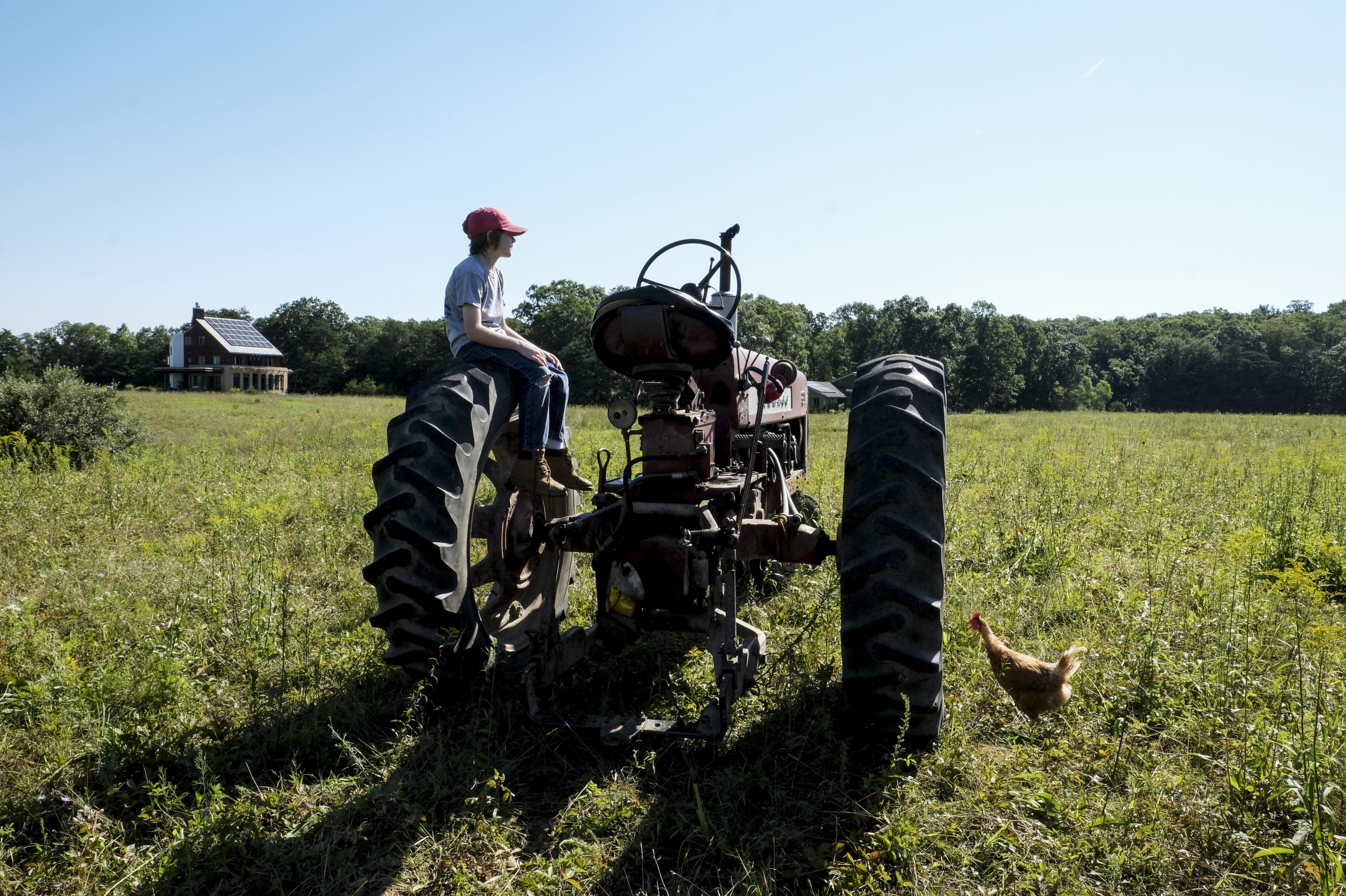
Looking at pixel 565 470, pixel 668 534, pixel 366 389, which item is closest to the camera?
pixel 668 534

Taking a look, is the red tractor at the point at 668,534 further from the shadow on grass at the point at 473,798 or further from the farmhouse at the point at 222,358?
the farmhouse at the point at 222,358

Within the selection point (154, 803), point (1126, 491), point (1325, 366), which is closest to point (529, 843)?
point (154, 803)

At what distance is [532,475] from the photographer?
4.20 m

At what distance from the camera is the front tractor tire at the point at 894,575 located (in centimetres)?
307

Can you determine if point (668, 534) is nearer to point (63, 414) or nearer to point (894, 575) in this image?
point (894, 575)

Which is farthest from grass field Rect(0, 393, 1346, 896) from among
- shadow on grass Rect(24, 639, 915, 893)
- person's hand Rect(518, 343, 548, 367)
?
person's hand Rect(518, 343, 548, 367)

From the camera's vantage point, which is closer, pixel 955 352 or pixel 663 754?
pixel 663 754

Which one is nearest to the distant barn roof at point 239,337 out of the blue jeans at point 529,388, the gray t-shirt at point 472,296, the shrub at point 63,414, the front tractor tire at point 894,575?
the shrub at point 63,414

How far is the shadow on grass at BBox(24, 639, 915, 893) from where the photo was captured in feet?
8.95

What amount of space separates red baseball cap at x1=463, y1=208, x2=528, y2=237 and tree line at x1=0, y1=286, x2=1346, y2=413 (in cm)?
4905

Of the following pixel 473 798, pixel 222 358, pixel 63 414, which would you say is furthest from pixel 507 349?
pixel 222 358

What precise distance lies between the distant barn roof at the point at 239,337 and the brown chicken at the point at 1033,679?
2885 inches

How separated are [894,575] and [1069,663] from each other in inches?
54.3

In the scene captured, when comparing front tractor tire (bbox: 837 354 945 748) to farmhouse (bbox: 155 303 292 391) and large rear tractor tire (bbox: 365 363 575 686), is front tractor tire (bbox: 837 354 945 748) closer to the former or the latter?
large rear tractor tire (bbox: 365 363 575 686)
